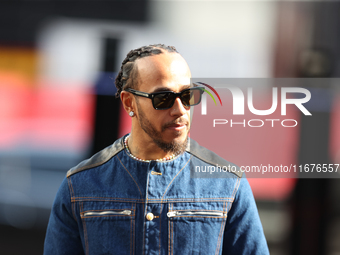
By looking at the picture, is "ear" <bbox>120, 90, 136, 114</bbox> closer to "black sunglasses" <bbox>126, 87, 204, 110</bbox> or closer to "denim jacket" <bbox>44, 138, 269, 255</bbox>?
"black sunglasses" <bbox>126, 87, 204, 110</bbox>

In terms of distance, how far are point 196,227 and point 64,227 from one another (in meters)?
0.55

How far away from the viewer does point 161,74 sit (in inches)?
49.8

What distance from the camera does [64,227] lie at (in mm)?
1401

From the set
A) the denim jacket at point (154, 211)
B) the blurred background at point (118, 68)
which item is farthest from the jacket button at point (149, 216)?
the blurred background at point (118, 68)

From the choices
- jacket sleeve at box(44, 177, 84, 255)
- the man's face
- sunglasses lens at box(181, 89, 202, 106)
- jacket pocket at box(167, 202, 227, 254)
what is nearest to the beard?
the man's face

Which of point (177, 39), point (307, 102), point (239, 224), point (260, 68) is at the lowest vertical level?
point (239, 224)

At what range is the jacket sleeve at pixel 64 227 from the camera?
1399 mm

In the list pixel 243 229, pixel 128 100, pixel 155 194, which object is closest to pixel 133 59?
pixel 128 100

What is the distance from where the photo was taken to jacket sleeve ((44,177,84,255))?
4.59ft

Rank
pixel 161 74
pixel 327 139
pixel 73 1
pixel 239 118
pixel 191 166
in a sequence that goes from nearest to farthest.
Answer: pixel 161 74, pixel 191 166, pixel 239 118, pixel 327 139, pixel 73 1

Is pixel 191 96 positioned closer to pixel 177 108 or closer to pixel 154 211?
pixel 177 108

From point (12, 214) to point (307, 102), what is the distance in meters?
3.01

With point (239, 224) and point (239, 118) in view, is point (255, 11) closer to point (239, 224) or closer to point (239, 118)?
point (239, 118)

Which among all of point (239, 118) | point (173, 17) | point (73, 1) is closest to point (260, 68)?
point (239, 118)
